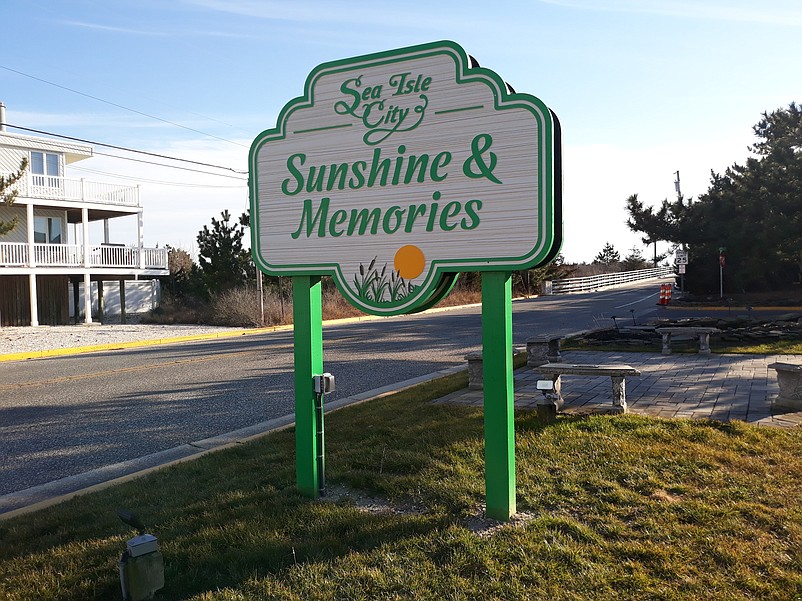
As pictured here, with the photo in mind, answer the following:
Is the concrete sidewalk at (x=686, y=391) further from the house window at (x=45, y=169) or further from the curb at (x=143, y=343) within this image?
the house window at (x=45, y=169)

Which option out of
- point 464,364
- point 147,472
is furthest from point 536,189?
point 464,364

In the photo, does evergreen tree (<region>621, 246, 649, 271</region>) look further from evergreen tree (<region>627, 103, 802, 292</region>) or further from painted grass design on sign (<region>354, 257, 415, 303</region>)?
painted grass design on sign (<region>354, 257, 415, 303</region>)

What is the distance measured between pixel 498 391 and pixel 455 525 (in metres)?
0.86

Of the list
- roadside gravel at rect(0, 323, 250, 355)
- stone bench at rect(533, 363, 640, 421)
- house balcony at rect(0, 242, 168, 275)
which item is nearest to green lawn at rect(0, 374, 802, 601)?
stone bench at rect(533, 363, 640, 421)

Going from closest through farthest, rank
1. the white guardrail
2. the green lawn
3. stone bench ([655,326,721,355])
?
the green lawn, stone bench ([655,326,721,355]), the white guardrail

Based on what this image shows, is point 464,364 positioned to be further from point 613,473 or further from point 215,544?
point 215,544

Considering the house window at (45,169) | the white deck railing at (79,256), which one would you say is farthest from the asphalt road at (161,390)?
the house window at (45,169)

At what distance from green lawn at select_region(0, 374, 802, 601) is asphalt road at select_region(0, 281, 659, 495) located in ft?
5.33

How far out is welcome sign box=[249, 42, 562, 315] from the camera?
3.99 m

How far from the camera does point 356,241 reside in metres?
4.58

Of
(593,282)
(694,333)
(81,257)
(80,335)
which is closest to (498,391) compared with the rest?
(694,333)

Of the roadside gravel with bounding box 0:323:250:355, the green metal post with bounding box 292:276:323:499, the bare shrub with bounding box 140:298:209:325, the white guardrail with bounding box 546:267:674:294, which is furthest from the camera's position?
the white guardrail with bounding box 546:267:674:294

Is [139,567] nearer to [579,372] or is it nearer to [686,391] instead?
[579,372]

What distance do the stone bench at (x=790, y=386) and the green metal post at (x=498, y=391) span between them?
4182mm
